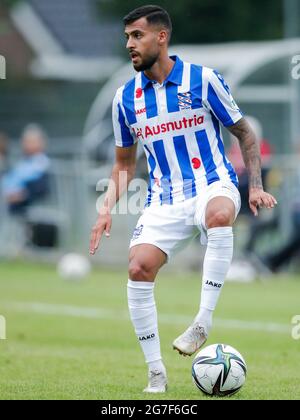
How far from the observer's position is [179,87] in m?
8.59

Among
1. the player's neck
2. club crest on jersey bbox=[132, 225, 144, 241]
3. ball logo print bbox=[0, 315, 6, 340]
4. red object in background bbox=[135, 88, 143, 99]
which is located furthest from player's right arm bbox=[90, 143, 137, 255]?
ball logo print bbox=[0, 315, 6, 340]

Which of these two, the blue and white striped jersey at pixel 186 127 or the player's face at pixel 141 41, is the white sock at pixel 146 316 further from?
the player's face at pixel 141 41

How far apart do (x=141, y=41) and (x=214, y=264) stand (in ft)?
5.40

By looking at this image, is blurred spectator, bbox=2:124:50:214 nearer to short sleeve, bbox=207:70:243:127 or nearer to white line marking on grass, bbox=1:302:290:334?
white line marking on grass, bbox=1:302:290:334

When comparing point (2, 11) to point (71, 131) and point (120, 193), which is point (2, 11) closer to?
point (71, 131)

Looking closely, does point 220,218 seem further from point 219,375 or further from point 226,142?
point 226,142

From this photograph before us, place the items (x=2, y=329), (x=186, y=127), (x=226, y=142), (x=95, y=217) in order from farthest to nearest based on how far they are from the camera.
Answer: (x=226, y=142) → (x=95, y=217) → (x=2, y=329) → (x=186, y=127)

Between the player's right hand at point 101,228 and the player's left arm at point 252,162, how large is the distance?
104 centimetres

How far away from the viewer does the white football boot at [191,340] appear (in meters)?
8.00

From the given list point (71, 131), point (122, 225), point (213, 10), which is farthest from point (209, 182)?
point (71, 131)

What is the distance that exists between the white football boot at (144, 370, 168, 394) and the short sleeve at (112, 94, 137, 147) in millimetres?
1729

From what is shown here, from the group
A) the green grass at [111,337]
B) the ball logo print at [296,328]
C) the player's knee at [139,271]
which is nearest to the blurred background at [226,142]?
the green grass at [111,337]

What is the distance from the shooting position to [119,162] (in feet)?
29.6

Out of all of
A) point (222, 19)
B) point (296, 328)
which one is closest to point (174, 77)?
point (296, 328)
